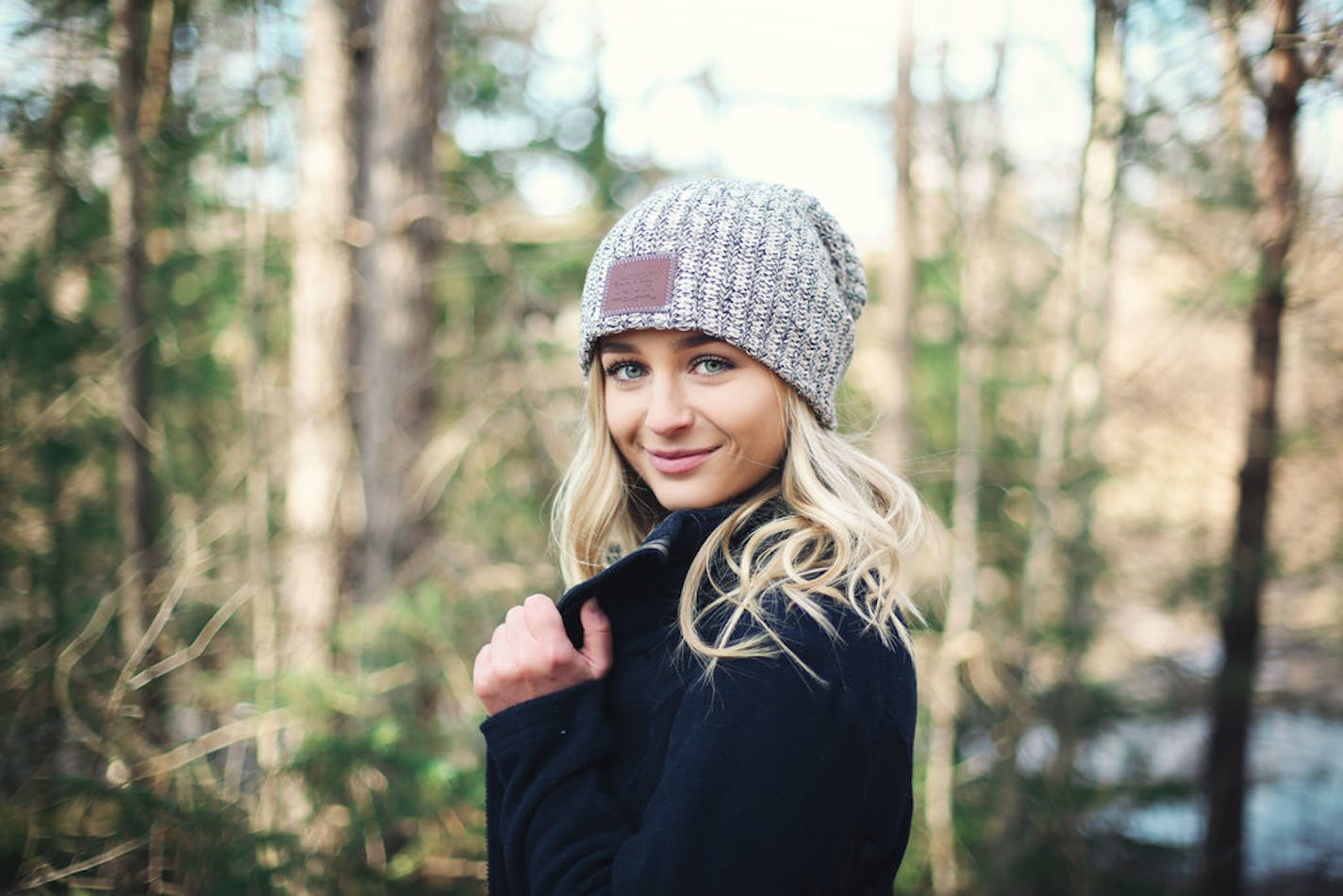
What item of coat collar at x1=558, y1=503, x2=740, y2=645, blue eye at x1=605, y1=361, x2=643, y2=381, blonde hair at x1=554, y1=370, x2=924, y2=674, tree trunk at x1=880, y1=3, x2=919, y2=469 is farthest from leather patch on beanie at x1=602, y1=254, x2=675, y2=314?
tree trunk at x1=880, y1=3, x2=919, y2=469

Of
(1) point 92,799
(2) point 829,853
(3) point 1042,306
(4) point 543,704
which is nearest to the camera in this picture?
(2) point 829,853

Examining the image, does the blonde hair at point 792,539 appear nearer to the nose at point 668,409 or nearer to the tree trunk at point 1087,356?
the nose at point 668,409

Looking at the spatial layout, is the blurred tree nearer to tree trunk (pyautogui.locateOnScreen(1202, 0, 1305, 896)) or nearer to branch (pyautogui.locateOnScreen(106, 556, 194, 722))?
tree trunk (pyautogui.locateOnScreen(1202, 0, 1305, 896))

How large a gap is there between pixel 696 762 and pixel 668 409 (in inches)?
24.2

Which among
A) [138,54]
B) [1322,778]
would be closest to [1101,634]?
[1322,778]

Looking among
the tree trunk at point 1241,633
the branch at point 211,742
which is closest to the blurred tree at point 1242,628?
the tree trunk at point 1241,633

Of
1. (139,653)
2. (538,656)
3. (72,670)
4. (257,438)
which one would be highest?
(257,438)

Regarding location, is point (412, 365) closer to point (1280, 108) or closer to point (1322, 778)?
point (1280, 108)

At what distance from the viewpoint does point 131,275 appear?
16.1 ft

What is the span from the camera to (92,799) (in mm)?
3467

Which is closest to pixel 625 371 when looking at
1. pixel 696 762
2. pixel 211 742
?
pixel 696 762

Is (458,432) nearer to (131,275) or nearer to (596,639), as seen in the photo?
(131,275)

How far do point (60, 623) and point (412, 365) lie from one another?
7.43 ft

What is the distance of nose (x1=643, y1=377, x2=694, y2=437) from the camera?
1542 millimetres
